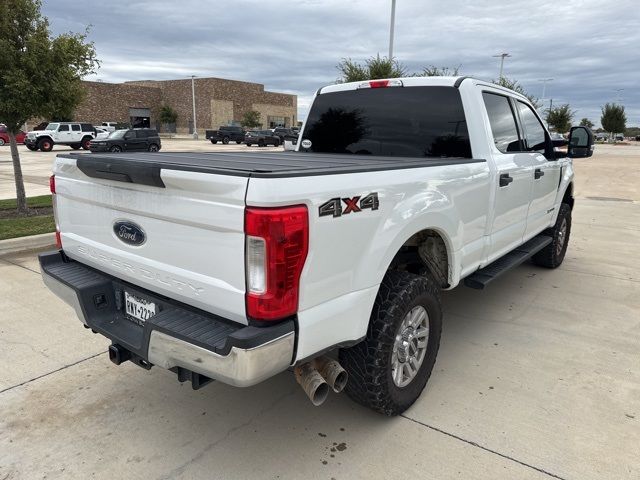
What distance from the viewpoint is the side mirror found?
5281 mm

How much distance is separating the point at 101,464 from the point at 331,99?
3476 mm

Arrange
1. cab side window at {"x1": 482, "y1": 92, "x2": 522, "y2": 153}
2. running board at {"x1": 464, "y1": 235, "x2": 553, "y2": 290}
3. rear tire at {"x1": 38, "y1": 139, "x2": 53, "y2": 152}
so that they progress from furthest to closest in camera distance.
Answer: rear tire at {"x1": 38, "y1": 139, "x2": 53, "y2": 152} → cab side window at {"x1": 482, "y1": 92, "x2": 522, "y2": 153} → running board at {"x1": 464, "y1": 235, "x2": 553, "y2": 290}

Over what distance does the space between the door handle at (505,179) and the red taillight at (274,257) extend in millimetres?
2296

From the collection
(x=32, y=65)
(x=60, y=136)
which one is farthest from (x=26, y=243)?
(x=60, y=136)

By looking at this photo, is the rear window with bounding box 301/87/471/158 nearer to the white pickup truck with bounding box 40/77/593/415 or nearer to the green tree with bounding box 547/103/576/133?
the white pickup truck with bounding box 40/77/593/415

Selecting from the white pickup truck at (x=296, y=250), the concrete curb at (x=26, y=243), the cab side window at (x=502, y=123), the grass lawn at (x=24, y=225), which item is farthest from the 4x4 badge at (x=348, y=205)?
the grass lawn at (x=24, y=225)

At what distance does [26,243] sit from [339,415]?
18.1 feet

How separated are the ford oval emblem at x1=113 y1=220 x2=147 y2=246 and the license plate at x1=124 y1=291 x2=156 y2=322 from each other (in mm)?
312

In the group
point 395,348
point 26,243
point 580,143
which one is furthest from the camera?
point 26,243

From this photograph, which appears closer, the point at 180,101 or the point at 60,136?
the point at 60,136

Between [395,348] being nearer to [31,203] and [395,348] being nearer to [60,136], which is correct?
[31,203]

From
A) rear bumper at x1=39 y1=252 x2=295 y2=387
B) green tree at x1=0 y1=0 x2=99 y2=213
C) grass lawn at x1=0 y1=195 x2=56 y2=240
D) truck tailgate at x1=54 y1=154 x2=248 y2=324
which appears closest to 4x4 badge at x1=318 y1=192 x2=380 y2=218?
truck tailgate at x1=54 y1=154 x2=248 y2=324

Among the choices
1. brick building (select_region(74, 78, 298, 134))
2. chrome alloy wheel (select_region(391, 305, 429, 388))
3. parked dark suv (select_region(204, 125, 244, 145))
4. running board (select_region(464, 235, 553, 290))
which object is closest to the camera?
chrome alloy wheel (select_region(391, 305, 429, 388))

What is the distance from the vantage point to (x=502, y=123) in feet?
13.7
